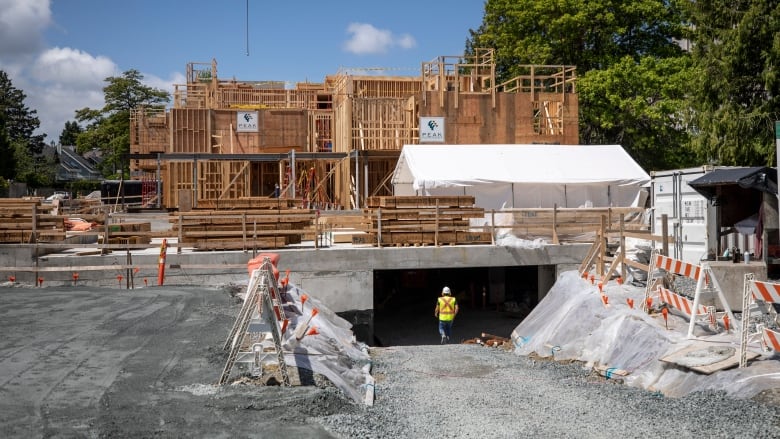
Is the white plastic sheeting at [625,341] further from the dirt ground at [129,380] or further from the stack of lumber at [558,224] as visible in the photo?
the dirt ground at [129,380]

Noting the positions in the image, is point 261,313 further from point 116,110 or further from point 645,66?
point 116,110

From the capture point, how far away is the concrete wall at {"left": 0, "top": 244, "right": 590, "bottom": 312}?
1961 cm

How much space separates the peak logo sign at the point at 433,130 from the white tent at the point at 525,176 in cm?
355

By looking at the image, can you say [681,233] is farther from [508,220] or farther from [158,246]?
[158,246]

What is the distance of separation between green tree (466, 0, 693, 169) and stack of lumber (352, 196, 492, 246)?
16537mm

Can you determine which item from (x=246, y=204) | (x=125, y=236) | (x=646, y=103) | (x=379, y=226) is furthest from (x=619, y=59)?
(x=125, y=236)

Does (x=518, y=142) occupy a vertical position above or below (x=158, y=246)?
above

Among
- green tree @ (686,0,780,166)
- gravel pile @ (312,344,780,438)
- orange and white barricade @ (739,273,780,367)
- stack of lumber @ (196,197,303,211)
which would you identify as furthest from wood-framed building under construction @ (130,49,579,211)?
orange and white barricade @ (739,273,780,367)

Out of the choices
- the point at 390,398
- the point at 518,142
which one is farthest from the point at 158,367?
the point at 518,142

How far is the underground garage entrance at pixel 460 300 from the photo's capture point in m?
22.0

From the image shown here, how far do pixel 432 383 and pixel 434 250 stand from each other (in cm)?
818

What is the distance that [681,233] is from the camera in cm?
1975

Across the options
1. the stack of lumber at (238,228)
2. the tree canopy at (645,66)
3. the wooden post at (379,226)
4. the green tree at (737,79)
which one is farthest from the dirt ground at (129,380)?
the tree canopy at (645,66)

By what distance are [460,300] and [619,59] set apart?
60.5ft
